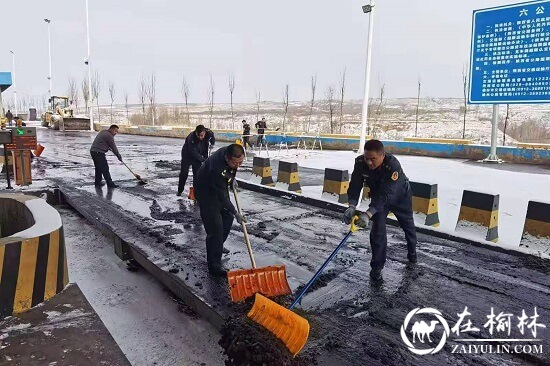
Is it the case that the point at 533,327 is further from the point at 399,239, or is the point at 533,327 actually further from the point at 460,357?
the point at 399,239

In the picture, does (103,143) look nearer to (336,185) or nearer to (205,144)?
(205,144)

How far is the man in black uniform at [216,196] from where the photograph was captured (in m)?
4.20

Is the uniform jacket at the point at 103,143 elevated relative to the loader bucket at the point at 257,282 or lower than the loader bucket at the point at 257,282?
elevated

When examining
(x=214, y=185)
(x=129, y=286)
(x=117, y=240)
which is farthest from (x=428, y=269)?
(x=117, y=240)

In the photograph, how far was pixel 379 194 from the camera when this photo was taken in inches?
164

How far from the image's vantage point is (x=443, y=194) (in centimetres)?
917

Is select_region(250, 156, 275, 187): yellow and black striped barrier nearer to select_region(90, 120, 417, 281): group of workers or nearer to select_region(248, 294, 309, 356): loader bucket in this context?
select_region(90, 120, 417, 281): group of workers

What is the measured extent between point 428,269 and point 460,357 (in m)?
1.72

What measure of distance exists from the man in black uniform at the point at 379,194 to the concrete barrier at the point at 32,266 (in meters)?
2.86

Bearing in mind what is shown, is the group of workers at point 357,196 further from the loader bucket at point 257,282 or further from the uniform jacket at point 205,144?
the uniform jacket at point 205,144

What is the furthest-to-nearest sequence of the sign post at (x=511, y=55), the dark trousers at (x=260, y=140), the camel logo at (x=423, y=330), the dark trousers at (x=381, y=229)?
the dark trousers at (x=260, y=140), the sign post at (x=511, y=55), the dark trousers at (x=381, y=229), the camel logo at (x=423, y=330)

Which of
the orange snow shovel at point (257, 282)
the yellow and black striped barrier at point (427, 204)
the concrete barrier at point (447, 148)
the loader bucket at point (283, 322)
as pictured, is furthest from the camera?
the concrete barrier at point (447, 148)

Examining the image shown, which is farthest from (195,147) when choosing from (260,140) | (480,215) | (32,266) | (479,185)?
(260,140)

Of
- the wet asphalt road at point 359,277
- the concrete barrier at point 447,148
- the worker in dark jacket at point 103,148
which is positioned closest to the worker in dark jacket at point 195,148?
the wet asphalt road at point 359,277
